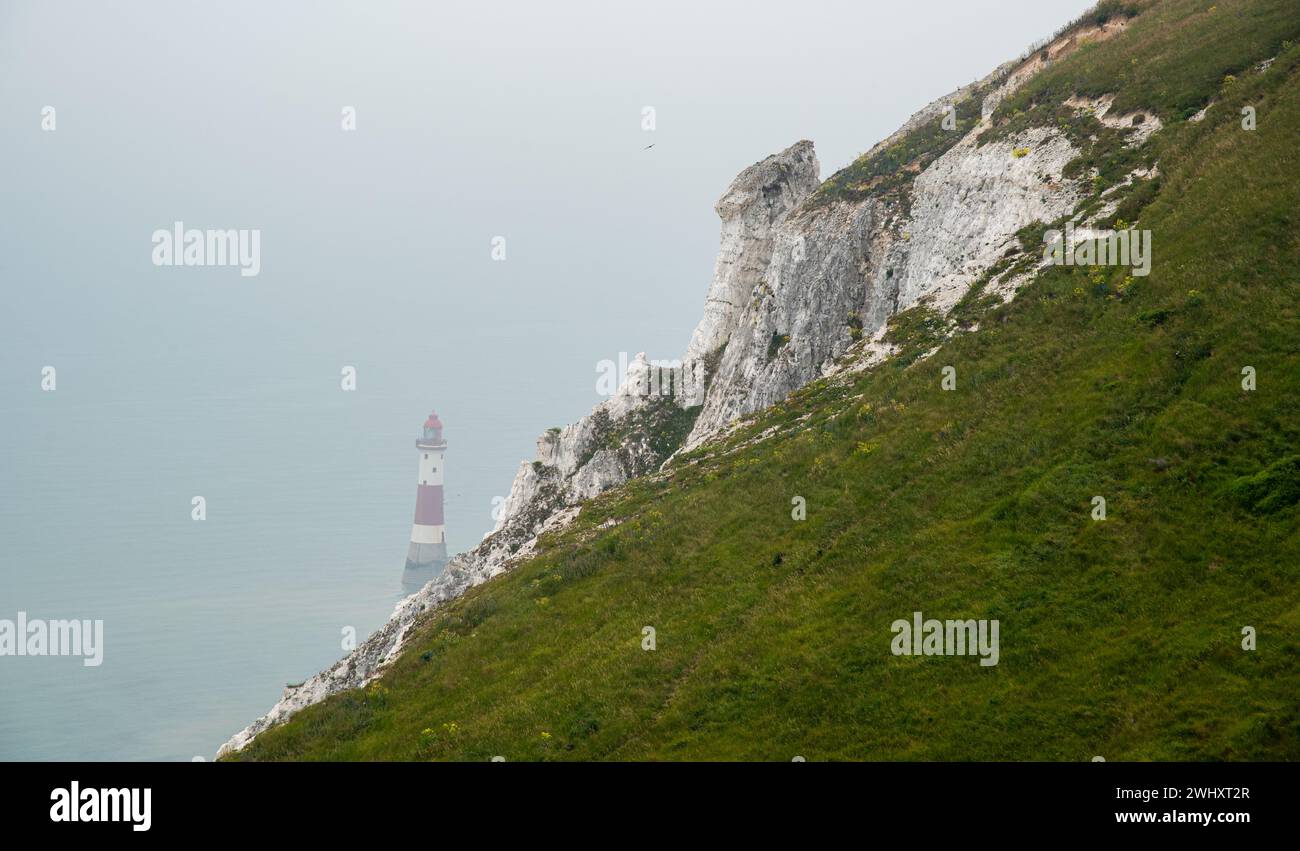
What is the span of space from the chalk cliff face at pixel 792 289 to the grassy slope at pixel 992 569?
27.7ft

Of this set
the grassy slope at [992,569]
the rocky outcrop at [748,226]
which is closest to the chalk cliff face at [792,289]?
the rocky outcrop at [748,226]

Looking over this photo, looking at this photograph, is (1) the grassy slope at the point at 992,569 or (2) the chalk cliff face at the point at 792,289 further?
(2) the chalk cliff face at the point at 792,289

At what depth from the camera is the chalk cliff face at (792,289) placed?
49844 millimetres

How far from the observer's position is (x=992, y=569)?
25641 millimetres

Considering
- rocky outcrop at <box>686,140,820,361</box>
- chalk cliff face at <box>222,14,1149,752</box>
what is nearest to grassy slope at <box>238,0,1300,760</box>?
chalk cliff face at <box>222,14,1149,752</box>

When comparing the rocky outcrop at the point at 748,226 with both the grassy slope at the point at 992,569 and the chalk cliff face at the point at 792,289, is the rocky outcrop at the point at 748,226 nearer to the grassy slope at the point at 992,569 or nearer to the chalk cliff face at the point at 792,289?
the chalk cliff face at the point at 792,289

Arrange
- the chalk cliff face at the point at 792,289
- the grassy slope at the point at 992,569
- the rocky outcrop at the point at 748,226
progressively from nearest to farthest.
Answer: the grassy slope at the point at 992,569 < the chalk cliff face at the point at 792,289 < the rocky outcrop at the point at 748,226

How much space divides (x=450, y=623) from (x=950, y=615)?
20117mm

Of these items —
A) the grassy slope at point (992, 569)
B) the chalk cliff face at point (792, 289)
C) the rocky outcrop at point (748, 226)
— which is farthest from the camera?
the rocky outcrop at point (748, 226)

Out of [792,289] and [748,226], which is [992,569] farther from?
[748,226]

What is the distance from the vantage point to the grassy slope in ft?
69.0
